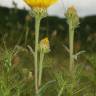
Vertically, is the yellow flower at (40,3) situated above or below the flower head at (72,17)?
above

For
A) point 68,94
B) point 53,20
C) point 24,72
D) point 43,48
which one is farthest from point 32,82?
point 53,20

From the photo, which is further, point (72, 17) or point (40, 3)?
point (72, 17)

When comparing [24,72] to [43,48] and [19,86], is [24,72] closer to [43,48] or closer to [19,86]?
[43,48]

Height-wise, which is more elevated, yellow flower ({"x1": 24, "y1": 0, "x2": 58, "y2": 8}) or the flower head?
yellow flower ({"x1": 24, "y1": 0, "x2": 58, "y2": 8})

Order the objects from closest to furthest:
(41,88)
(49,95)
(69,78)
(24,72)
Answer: (41,88) → (69,78) → (49,95) → (24,72)

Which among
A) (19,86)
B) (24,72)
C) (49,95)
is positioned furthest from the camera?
(24,72)

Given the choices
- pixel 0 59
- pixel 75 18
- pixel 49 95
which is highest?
pixel 75 18

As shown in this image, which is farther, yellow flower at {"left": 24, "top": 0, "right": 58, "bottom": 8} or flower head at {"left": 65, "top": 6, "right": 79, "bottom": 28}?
flower head at {"left": 65, "top": 6, "right": 79, "bottom": 28}

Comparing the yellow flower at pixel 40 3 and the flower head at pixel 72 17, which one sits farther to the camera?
the flower head at pixel 72 17

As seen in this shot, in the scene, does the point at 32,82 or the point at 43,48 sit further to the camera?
the point at 32,82

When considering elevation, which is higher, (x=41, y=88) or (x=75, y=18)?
(x=75, y=18)

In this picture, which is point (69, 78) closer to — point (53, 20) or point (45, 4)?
point (45, 4)
